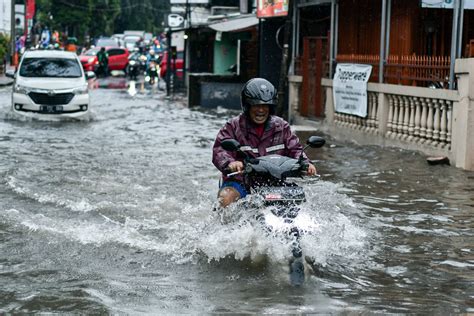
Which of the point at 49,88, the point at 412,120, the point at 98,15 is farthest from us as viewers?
the point at 98,15

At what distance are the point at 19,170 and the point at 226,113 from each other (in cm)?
1475

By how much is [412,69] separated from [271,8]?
898 centimetres

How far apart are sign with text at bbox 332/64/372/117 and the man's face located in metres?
10.8

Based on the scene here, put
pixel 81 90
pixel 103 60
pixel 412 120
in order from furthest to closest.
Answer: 1. pixel 103 60
2. pixel 81 90
3. pixel 412 120

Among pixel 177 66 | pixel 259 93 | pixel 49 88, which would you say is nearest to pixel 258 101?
pixel 259 93

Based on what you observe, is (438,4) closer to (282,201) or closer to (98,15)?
(282,201)

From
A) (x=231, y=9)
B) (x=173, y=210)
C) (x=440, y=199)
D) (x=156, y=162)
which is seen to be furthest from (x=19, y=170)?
(x=231, y=9)

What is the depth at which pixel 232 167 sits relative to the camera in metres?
7.36

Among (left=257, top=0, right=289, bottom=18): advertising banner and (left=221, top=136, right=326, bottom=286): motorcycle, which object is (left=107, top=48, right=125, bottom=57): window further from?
(left=221, top=136, right=326, bottom=286): motorcycle

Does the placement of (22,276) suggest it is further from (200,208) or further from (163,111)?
(163,111)

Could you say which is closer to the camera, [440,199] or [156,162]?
[440,199]

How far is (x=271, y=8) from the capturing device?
25.1m

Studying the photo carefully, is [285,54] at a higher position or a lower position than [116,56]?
higher

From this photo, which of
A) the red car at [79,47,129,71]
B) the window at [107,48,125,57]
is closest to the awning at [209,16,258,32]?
the red car at [79,47,129,71]
